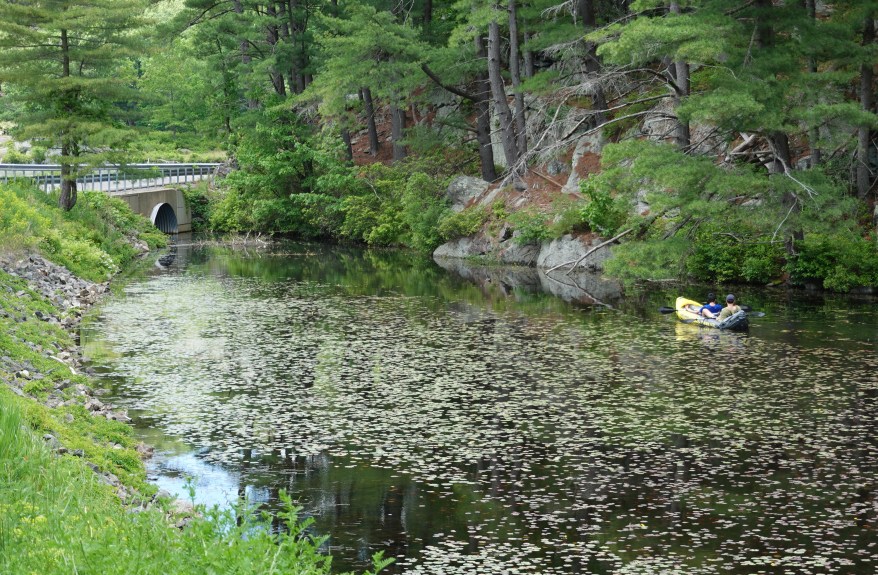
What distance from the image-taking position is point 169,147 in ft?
240

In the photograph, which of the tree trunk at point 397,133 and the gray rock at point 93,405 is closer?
the gray rock at point 93,405

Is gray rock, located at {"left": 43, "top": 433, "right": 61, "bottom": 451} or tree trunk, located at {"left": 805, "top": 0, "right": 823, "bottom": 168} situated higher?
tree trunk, located at {"left": 805, "top": 0, "right": 823, "bottom": 168}

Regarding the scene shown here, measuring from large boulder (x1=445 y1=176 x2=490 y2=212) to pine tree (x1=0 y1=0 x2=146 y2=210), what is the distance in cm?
1318

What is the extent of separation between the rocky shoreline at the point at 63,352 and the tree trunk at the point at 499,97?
1653 cm

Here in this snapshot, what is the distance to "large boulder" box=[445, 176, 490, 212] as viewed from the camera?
43.2 meters

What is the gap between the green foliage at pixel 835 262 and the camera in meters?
27.3

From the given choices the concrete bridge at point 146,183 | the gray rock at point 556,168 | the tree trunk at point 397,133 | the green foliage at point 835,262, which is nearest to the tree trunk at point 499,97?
the gray rock at point 556,168

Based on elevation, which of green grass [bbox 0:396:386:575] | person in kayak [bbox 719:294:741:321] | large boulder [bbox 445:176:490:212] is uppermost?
large boulder [bbox 445:176:490:212]

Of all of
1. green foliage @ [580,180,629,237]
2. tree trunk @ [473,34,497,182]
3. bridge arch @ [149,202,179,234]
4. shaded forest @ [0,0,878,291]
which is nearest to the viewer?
shaded forest @ [0,0,878,291]

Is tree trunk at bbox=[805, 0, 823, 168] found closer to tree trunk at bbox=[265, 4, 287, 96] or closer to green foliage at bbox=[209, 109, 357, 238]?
green foliage at bbox=[209, 109, 357, 238]

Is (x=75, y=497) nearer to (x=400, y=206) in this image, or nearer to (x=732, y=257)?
(x=732, y=257)

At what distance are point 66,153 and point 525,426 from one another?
26.8 metres

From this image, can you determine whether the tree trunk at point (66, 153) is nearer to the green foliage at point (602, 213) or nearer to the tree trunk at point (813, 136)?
the green foliage at point (602, 213)

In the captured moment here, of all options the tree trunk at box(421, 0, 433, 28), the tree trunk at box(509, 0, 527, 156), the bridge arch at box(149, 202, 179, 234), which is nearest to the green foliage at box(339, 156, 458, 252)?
the tree trunk at box(509, 0, 527, 156)
